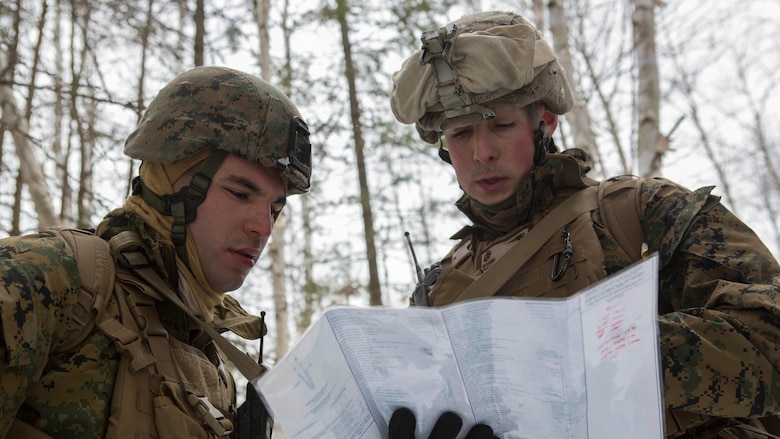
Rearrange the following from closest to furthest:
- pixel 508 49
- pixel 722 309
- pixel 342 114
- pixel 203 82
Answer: pixel 722 309 < pixel 508 49 < pixel 203 82 < pixel 342 114

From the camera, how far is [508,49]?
2703 mm

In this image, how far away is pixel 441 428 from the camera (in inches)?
62.6

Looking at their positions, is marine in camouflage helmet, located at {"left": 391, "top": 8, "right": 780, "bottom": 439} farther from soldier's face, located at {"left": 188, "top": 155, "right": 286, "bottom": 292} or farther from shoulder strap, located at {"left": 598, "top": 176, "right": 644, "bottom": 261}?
soldier's face, located at {"left": 188, "top": 155, "right": 286, "bottom": 292}

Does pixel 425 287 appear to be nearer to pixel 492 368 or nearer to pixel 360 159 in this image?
pixel 492 368

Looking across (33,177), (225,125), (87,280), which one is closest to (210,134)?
(225,125)

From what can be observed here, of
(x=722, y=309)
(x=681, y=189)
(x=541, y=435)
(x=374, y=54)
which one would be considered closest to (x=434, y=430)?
(x=541, y=435)

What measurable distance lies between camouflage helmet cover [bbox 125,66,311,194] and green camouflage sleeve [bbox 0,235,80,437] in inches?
33.3

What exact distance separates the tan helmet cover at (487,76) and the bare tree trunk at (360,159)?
4.01 m

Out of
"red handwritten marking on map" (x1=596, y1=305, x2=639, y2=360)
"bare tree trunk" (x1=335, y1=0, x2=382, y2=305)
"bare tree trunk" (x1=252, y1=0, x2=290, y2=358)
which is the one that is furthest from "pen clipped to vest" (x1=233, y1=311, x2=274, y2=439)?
"bare tree trunk" (x1=252, y1=0, x2=290, y2=358)

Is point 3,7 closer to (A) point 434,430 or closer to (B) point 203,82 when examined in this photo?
(B) point 203,82

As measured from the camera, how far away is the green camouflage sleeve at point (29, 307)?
1.78 meters

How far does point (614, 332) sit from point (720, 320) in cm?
66

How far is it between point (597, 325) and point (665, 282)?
3.29 feet

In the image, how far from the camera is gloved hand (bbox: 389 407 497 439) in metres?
1.58
